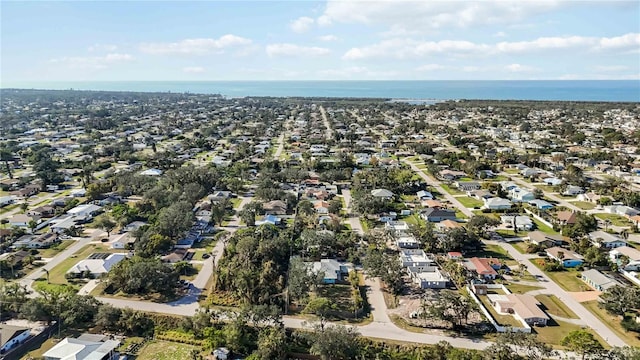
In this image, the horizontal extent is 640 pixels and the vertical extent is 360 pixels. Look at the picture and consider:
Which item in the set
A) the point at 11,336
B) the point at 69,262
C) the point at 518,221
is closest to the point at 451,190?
the point at 518,221

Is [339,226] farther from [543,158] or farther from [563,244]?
[543,158]

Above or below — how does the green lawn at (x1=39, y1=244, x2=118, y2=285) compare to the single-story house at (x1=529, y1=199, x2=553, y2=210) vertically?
below

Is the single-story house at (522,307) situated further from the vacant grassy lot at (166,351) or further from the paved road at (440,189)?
the vacant grassy lot at (166,351)

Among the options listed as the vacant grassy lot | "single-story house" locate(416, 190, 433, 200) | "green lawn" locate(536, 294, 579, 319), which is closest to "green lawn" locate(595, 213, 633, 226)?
"single-story house" locate(416, 190, 433, 200)

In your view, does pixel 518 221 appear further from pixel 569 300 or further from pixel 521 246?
pixel 569 300

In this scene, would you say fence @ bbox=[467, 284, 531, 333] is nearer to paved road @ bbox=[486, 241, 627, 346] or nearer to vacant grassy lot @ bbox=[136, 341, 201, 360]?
paved road @ bbox=[486, 241, 627, 346]

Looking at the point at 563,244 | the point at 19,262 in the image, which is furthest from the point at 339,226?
the point at 19,262
